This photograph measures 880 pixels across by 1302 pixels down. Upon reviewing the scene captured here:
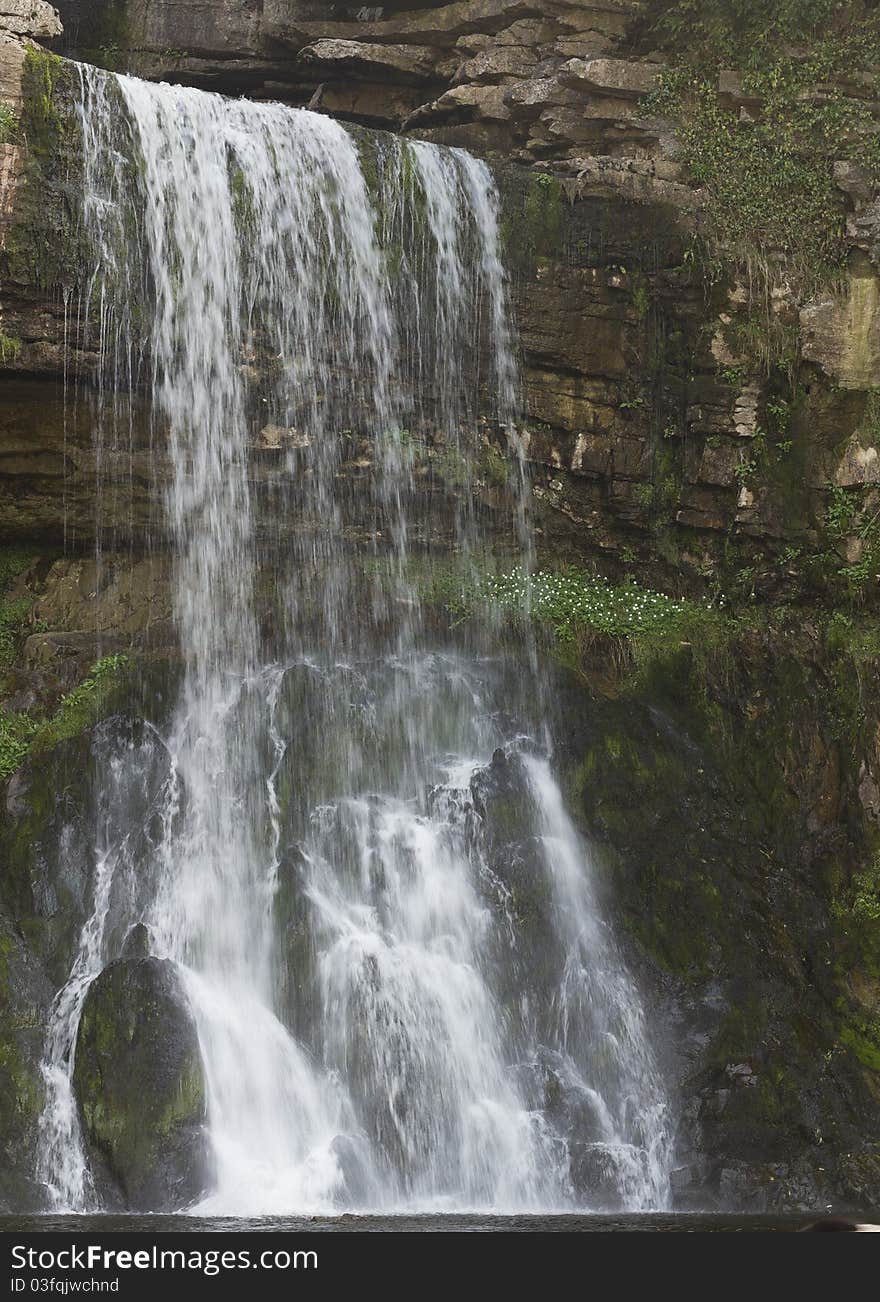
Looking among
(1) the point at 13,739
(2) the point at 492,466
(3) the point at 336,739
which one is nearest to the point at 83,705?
(1) the point at 13,739

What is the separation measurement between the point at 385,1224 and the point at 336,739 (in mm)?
5188

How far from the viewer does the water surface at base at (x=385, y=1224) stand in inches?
348

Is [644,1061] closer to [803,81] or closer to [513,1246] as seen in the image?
[513,1246]

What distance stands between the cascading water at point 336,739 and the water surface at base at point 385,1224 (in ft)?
2.01

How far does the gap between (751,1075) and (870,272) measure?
28.9 ft

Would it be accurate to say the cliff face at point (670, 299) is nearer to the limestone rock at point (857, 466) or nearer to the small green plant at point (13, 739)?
the limestone rock at point (857, 466)

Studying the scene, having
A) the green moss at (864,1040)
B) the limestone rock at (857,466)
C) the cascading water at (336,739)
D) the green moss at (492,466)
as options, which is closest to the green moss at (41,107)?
the cascading water at (336,739)

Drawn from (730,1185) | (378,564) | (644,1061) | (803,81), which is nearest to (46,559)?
(378,564)

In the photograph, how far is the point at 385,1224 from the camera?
936 centimetres

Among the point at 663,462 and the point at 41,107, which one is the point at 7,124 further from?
the point at 663,462

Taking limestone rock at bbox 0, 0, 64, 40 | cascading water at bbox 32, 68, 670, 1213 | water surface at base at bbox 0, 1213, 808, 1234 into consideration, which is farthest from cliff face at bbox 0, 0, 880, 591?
water surface at base at bbox 0, 1213, 808, 1234

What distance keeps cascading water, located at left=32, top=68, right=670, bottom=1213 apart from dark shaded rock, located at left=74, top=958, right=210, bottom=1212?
0.55ft

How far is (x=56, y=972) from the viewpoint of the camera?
11.5m

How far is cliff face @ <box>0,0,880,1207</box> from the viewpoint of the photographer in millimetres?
12289
